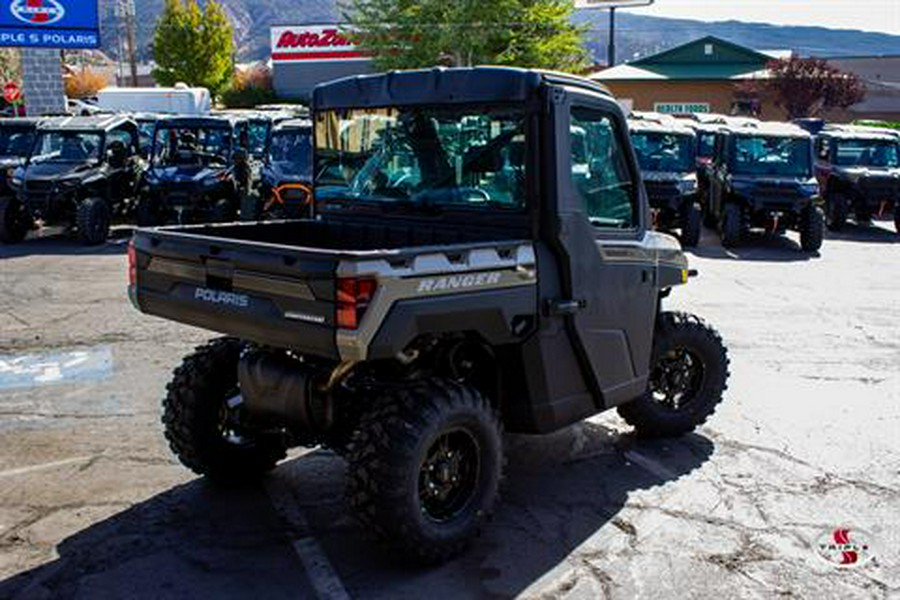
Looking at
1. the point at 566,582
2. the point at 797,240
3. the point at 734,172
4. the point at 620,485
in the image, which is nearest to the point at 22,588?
the point at 566,582

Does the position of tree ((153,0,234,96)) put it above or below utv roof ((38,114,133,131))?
above

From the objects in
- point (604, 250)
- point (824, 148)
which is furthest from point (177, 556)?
point (824, 148)

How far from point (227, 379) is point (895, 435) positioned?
4381 millimetres

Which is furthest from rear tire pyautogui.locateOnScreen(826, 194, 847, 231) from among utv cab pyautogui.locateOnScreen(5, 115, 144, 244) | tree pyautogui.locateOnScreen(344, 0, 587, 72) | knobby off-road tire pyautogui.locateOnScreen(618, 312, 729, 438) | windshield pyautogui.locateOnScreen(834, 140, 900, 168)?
tree pyautogui.locateOnScreen(344, 0, 587, 72)

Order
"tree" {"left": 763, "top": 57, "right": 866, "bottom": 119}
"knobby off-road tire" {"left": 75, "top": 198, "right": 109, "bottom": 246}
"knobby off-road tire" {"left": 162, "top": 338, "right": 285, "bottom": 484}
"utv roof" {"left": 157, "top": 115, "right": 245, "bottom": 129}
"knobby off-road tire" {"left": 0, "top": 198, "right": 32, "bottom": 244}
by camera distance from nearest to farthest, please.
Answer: "knobby off-road tire" {"left": 162, "top": 338, "right": 285, "bottom": 484} < "knobby off-road tire" {"left": 75, "top": 198, "right": 109, "bottom": 246} < "knobby off-road tire" {"left": 0, "top": 198, "right": 32, "bottom": 244} < "utv roof" {"left": 157, "top": 115, "right": 245, "bottom": 129} < "tree" {"left": 763, "top": 57, "right": 866, "bottom": 119}

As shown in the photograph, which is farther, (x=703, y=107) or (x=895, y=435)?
(x=703, y=107)

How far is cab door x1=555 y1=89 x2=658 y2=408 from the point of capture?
477cm

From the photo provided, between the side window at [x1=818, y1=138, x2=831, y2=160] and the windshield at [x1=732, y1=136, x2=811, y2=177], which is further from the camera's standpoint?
the side window at [x1=818, y1=138, x2=831, y2=160]

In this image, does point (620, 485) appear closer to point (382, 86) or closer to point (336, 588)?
point (336, 588)

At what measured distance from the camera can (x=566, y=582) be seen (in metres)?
4.29

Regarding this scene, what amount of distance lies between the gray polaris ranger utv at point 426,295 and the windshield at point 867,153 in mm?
14883

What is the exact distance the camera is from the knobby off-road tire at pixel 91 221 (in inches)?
582

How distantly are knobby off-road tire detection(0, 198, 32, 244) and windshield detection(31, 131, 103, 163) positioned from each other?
84cm

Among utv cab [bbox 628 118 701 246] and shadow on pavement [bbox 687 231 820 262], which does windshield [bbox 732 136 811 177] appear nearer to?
utv cab [bbox 628 118 701 246]
